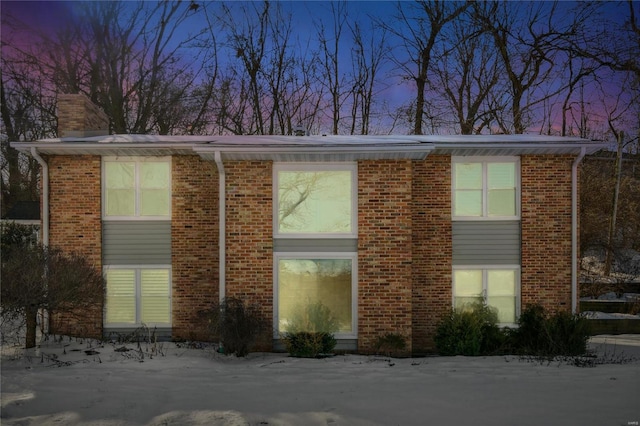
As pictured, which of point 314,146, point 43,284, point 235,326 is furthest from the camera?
point 314,146

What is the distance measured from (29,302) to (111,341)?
2416mm

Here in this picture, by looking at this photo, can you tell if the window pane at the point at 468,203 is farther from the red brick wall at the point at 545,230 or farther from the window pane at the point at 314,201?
the window pane at the point at 314,201

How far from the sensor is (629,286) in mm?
16922

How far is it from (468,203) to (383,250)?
8.37ft

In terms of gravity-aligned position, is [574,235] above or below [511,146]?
below

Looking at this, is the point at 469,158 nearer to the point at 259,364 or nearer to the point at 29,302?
the point at 259,364

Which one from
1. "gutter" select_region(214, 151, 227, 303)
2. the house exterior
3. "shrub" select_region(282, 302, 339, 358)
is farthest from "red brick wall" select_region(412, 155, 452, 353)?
"gutter" select_region(214, 151, 227, 303)

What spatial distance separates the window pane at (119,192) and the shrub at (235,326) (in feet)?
11.2

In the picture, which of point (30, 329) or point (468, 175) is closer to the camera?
point (30, 329)

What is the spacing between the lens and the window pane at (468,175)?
1062 cm

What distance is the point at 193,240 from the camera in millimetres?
10703

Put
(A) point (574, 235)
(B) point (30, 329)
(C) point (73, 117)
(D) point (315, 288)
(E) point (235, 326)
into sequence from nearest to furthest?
(E) point (235, 326) → (B) point (30, 329) → (D) point (315, 288) → (A) point (574, 235) → (C) point (73, 117)

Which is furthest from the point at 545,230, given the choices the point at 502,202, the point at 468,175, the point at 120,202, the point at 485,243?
the point at 120,202

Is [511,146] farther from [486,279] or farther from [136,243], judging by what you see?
[136,243]
